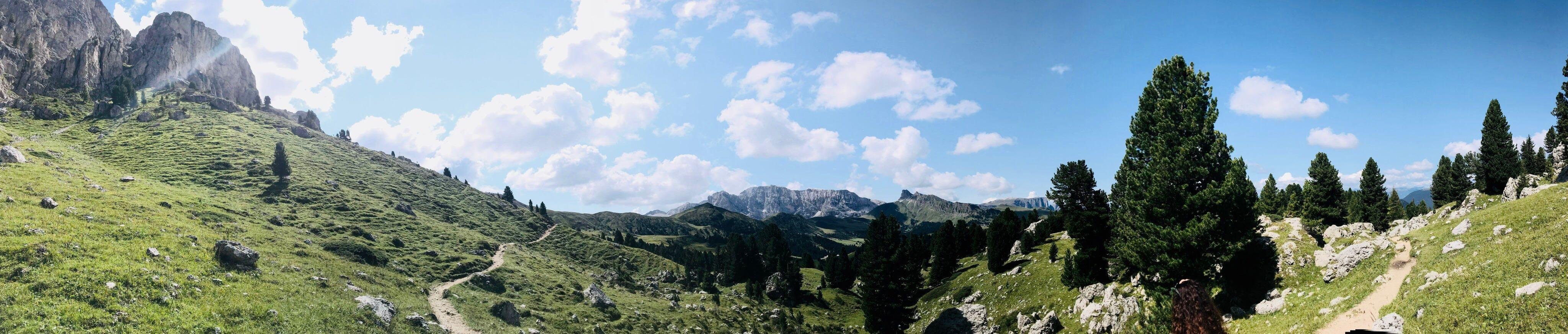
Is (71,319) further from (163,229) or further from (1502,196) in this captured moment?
(1502,196)

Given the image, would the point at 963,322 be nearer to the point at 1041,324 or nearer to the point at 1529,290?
the point at 1041,324

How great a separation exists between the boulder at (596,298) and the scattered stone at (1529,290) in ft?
273

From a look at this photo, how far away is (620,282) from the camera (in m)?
110

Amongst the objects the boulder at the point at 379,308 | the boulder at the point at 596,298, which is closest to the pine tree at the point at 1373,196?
the boulder at the point at 596,298

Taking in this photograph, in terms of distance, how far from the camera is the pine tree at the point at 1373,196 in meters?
88.3

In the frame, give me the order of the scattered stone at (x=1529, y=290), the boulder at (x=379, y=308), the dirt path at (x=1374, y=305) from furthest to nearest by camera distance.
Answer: the boulder at (x=379, y=308)
the dirt path at (x=1374, y=305)
the scattered stone at (x=1529, y=290)

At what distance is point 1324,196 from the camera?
76.3m

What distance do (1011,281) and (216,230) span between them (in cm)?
9567

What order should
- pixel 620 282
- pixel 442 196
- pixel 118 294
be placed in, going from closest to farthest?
pixel 118 294 < pixel 620 282 < pixel 442 196

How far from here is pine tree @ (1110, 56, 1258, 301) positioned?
36.6m

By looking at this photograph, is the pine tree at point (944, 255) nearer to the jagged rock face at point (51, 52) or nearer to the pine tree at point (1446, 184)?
the pine tree at point (1446, 184)

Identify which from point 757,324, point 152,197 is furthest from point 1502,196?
point 152,197

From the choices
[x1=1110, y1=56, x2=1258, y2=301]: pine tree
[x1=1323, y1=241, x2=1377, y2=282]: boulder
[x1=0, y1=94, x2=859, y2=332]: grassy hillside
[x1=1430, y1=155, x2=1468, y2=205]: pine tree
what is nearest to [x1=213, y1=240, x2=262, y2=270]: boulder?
[x1=0, y1=94, x2=859, y2=332]: grassy hillside

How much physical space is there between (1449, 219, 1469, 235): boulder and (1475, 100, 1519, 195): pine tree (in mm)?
72942
